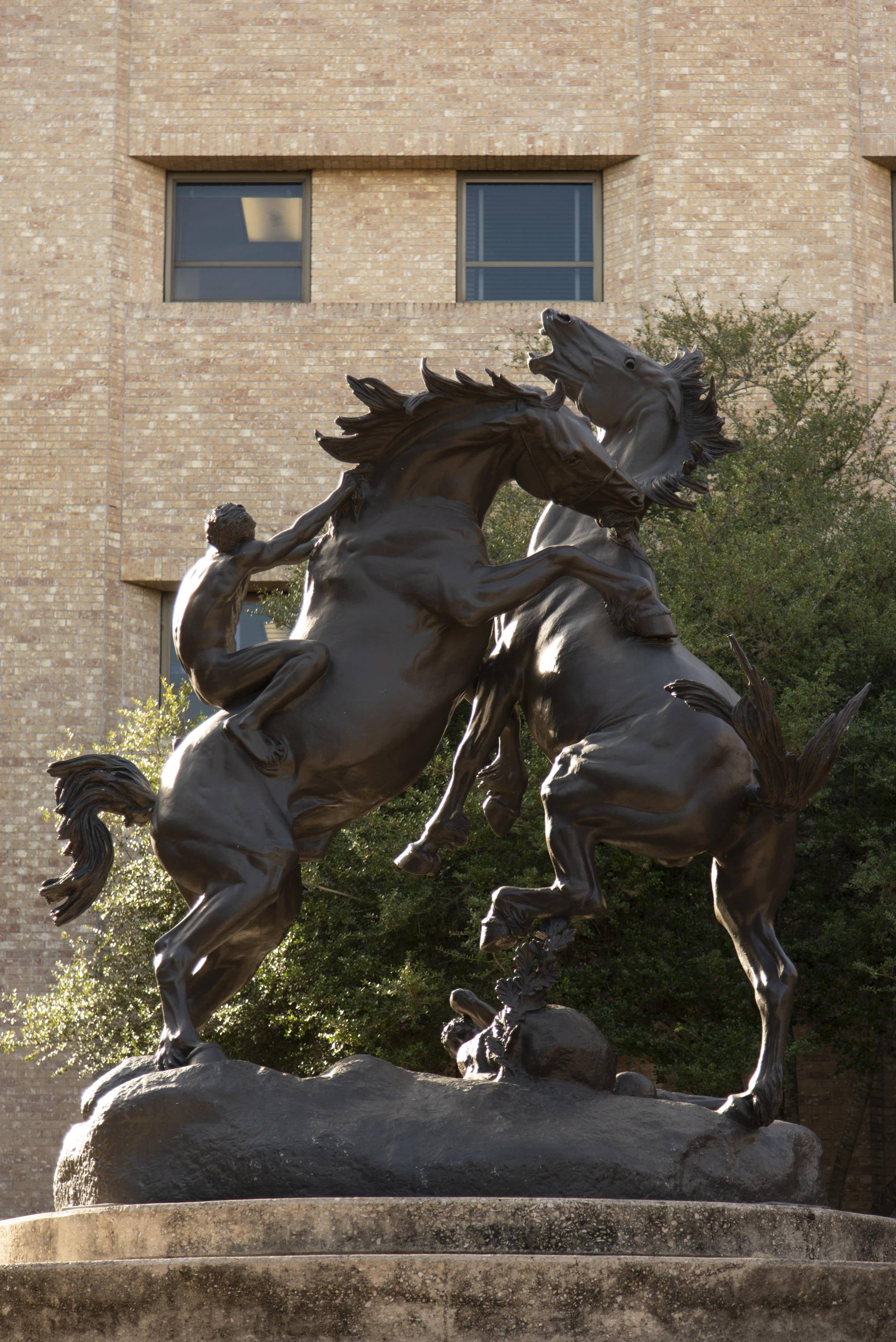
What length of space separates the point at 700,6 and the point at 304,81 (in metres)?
4.95

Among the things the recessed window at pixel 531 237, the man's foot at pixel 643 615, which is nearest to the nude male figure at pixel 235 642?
the man's foot at pixel 643 615

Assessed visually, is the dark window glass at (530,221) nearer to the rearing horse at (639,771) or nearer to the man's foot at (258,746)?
the rearing horse at (639,771)

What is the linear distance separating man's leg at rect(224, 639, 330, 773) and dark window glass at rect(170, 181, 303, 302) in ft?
55.3

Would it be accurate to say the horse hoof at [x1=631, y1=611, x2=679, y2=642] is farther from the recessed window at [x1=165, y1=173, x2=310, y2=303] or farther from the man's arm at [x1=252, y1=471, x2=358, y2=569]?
the recessed window at [x1=165, y1=173, x2=310, y2=303]

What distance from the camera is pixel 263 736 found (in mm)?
5711

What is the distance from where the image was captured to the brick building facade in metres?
20.5

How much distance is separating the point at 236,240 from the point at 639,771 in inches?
700

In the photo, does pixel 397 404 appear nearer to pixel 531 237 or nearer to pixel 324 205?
pixel 324 205

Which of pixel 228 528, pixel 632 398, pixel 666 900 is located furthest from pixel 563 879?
Answer: pixel 666 900

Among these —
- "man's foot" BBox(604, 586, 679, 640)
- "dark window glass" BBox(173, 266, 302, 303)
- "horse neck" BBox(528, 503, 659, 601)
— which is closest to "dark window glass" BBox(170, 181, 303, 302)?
"dark window glass" BBox(173, 266, 302, 303)

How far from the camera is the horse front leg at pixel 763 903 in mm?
5672

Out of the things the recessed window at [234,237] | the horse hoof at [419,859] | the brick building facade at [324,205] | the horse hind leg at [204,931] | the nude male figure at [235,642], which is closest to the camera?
the horse hind leg at [204,931]

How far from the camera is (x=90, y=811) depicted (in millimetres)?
6105

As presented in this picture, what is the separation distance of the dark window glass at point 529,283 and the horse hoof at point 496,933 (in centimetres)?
1703
